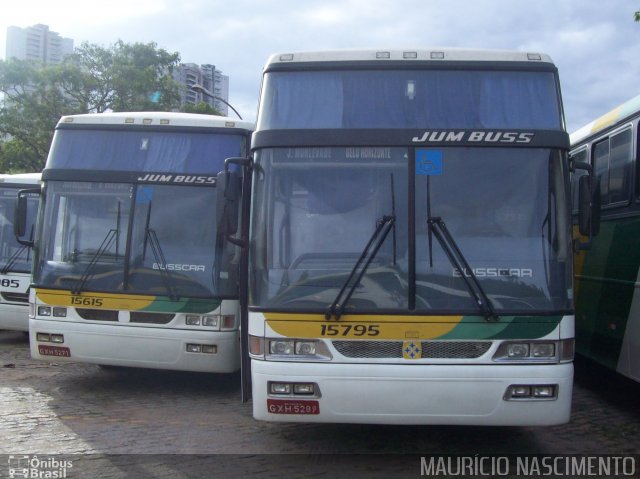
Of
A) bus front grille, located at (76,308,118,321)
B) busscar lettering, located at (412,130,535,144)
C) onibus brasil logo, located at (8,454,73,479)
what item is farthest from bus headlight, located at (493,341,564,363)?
bus front grille, located at (76,308,118,321)

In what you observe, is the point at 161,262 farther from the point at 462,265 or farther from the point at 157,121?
the point at 462,265

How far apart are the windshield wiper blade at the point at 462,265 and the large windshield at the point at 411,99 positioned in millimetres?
864

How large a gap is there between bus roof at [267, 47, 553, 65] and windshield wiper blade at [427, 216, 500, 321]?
1.46m

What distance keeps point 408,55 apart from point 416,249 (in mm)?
1719

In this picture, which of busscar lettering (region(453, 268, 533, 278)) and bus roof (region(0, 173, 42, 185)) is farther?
bus roof (region(0, 173, 42, 185))

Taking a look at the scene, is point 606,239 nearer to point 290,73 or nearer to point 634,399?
point 634,399

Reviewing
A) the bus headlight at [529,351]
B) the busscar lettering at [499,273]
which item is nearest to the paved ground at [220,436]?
the bus headlight at [529,351]

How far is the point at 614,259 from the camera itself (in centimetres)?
833

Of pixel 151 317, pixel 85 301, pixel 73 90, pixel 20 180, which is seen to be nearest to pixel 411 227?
pixel 151 317

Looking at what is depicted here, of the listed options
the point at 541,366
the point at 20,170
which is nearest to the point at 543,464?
the point at 541,366

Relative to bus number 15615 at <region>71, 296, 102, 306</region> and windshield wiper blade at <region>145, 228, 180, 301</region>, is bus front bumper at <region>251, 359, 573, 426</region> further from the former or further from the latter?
bus number 15615 at <region>71, 296, 102, 306</region>

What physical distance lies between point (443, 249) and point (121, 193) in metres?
4.64

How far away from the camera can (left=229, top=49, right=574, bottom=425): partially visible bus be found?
5.87 m

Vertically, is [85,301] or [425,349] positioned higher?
[85,301]
